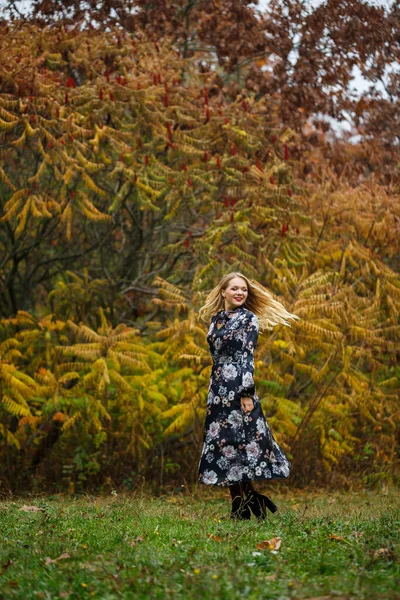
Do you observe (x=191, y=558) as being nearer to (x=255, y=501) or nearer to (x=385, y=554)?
(x=385, y=554)

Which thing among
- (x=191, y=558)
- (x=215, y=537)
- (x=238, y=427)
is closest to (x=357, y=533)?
(x=215, y=537)

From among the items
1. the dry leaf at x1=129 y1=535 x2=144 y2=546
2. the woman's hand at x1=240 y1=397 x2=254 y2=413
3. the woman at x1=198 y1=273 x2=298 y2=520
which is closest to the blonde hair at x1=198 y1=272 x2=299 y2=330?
the woman at x1=198 y1=273 x2=298 y2=520

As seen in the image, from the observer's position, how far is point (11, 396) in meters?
10.3

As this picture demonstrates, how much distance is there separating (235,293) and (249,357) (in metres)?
0.63

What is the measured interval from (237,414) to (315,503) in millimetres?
3329

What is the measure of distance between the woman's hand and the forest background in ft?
11.7

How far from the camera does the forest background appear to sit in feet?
35.1

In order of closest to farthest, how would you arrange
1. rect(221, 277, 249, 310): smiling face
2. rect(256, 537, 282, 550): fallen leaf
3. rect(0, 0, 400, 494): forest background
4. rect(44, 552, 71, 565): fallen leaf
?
1. rect(44, 552, 71, 565): fallen leaf
2. rect(256, 537, 282, 550): fallen leaf
3. rect(221, 277, 249, 310): smiling face
4. rect(0, 0, 400, 494): forest background

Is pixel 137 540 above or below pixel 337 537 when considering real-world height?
below

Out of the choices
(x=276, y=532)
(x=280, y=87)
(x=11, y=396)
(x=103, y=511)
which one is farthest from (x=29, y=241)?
(x=276, y=532)

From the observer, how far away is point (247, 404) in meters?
6.75

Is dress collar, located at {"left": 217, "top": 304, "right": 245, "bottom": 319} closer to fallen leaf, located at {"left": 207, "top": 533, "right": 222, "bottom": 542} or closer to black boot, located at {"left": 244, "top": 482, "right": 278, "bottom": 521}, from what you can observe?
black boot, located at {"left": 244, "top": 482, "right": 278, "bottom": 521}

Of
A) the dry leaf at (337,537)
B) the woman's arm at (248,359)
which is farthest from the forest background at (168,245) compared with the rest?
the dry leaf at (337,537)

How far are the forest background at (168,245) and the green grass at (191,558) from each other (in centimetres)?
377
